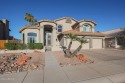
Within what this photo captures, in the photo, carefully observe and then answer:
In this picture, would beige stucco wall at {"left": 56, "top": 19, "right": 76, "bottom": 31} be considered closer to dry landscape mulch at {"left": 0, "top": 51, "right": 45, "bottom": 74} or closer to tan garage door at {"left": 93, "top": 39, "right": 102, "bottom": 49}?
tan garage door at {"left": 93, "top": 39, "right": 102, "bottom": 49}

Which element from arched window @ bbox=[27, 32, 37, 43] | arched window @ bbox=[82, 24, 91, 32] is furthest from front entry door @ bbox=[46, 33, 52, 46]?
arched window @ bbox=[82, 24, 91, 32]

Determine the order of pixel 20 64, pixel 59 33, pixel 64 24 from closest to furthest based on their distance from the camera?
pixel 20 64 < pixel 59 33 < pixel 64 24

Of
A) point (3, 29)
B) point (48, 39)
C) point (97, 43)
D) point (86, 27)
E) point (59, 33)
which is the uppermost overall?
point (3, 29)

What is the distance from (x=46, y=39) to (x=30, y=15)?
21.5 m

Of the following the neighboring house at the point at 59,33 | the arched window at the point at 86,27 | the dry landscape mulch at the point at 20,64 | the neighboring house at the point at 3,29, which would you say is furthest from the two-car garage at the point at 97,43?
the neighboring house at the point at 3,29

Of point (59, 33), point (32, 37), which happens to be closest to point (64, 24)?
point (59, 33)

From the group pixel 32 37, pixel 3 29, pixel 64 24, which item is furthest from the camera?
pixel 3 29

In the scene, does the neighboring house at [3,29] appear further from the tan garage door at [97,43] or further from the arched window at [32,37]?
the tan garage door at [97,43]

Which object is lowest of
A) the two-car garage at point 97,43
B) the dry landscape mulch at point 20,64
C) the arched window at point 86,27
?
the dry landscape mulch at point 20,64

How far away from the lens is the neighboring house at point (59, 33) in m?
22.5

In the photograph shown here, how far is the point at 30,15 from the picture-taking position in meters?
42.4

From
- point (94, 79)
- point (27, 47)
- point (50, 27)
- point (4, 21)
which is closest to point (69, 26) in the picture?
point (50, 27)

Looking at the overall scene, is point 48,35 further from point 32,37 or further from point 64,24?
point 64,24

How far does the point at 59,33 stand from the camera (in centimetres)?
2612
